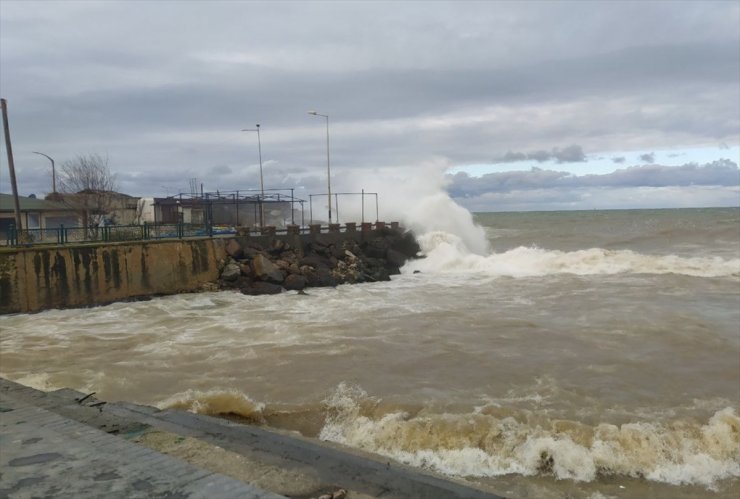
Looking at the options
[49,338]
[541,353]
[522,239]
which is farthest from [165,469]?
[522,239]

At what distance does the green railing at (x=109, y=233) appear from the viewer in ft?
72.9

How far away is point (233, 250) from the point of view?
26141 mm

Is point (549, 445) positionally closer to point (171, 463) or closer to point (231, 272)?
point (171, 463)

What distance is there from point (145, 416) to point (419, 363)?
19.2 feet

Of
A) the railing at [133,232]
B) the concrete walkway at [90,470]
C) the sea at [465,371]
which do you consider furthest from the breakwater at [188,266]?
the concrete walkway at [90,470]

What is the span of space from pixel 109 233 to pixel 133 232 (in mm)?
1269

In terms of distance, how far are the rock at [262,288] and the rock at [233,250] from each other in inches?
90.1

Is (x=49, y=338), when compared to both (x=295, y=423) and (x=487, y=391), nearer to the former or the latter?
(x=295, y=423)

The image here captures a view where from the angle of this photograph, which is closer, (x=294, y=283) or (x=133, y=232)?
(x=294, y=283)

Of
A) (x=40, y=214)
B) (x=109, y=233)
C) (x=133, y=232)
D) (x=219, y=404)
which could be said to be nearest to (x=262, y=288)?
(x=133, y=232)

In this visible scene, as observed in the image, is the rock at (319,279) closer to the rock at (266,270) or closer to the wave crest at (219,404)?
the rock at (266,270)

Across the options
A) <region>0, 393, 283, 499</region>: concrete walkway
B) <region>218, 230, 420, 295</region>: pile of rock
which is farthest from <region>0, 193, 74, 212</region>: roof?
<region>0, 393, 283, 499</region>: concrete walkway

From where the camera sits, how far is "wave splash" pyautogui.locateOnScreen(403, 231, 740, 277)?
92.0ft

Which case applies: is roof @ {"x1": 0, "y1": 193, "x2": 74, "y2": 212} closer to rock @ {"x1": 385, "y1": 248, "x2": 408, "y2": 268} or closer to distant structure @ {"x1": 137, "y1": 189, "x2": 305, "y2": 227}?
distant structure @ {"x1": 137, "y1": 189, "x2": 305, "y2": 227}
